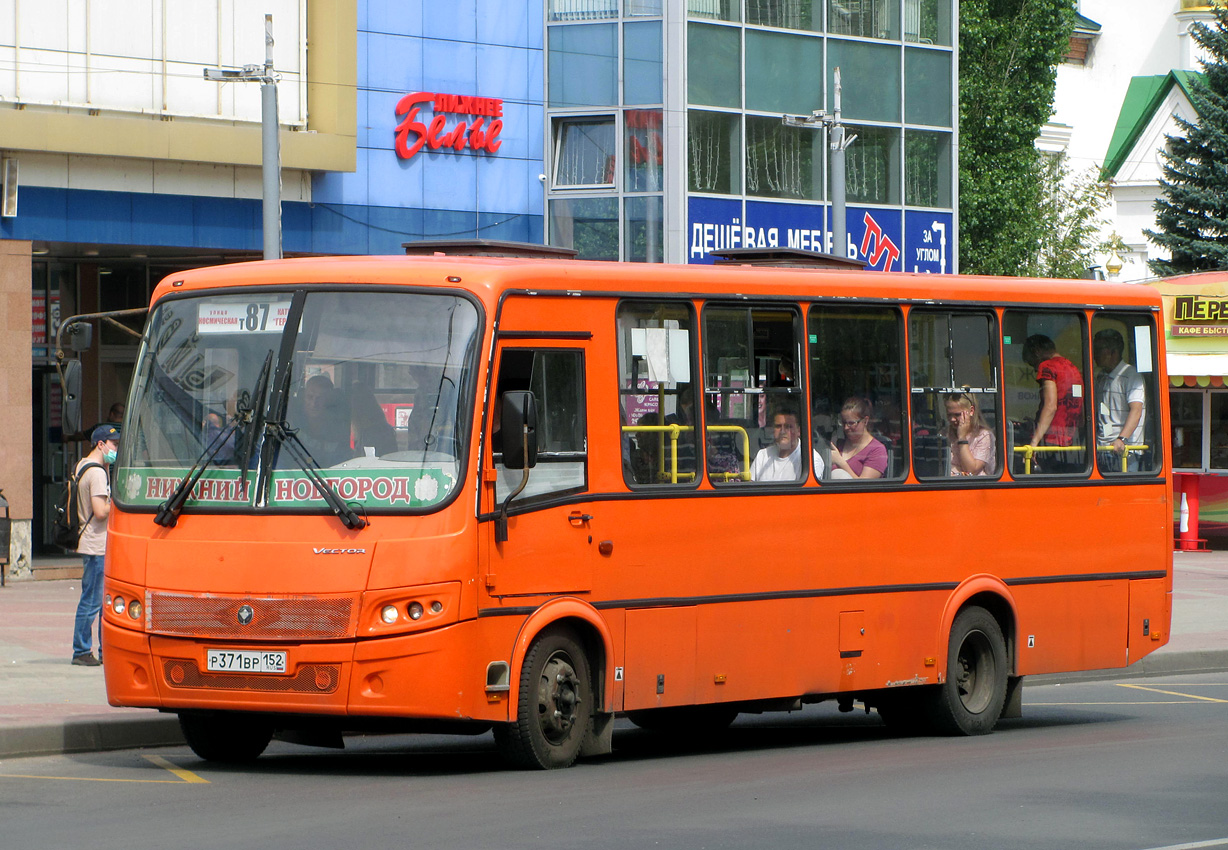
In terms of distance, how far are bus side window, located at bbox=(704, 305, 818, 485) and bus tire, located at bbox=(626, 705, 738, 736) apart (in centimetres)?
164

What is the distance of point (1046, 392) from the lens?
13773 mm

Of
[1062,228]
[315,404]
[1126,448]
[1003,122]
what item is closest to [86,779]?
[315,404]

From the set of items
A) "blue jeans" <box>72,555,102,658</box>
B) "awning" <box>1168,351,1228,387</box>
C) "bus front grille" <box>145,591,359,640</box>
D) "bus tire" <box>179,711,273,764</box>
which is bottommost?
"bus tire" <box>179,711,273,764</box>

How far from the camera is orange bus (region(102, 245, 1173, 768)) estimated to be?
1005 centimetres

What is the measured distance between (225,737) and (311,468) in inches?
75.2

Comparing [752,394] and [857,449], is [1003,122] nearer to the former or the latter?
[857,449]

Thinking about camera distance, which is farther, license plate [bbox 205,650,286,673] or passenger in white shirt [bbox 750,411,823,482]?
passenger in white shirt [bbox 750,411,823,482]

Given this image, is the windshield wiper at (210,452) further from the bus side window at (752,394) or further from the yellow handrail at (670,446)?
the bus side window at (752,394)

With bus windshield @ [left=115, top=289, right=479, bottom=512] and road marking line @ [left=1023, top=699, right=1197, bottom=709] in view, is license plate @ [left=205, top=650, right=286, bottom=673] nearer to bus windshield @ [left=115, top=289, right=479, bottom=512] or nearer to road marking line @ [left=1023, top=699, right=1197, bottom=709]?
bus windshield @ [left=115, top=289, right=479, bottom=512]

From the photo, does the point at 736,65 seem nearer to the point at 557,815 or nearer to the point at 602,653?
the point at 602,653

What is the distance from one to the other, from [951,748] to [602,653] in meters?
2.73

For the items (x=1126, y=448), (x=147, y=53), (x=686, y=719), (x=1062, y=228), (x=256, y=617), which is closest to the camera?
(x=256, y=617)

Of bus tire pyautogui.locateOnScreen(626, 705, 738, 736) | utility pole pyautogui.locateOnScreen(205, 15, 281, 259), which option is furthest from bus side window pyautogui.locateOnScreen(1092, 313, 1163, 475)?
utility pole pyautogui.locateOnScreen(205, 15, 281, 259)

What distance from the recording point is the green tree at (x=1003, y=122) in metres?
48.7
